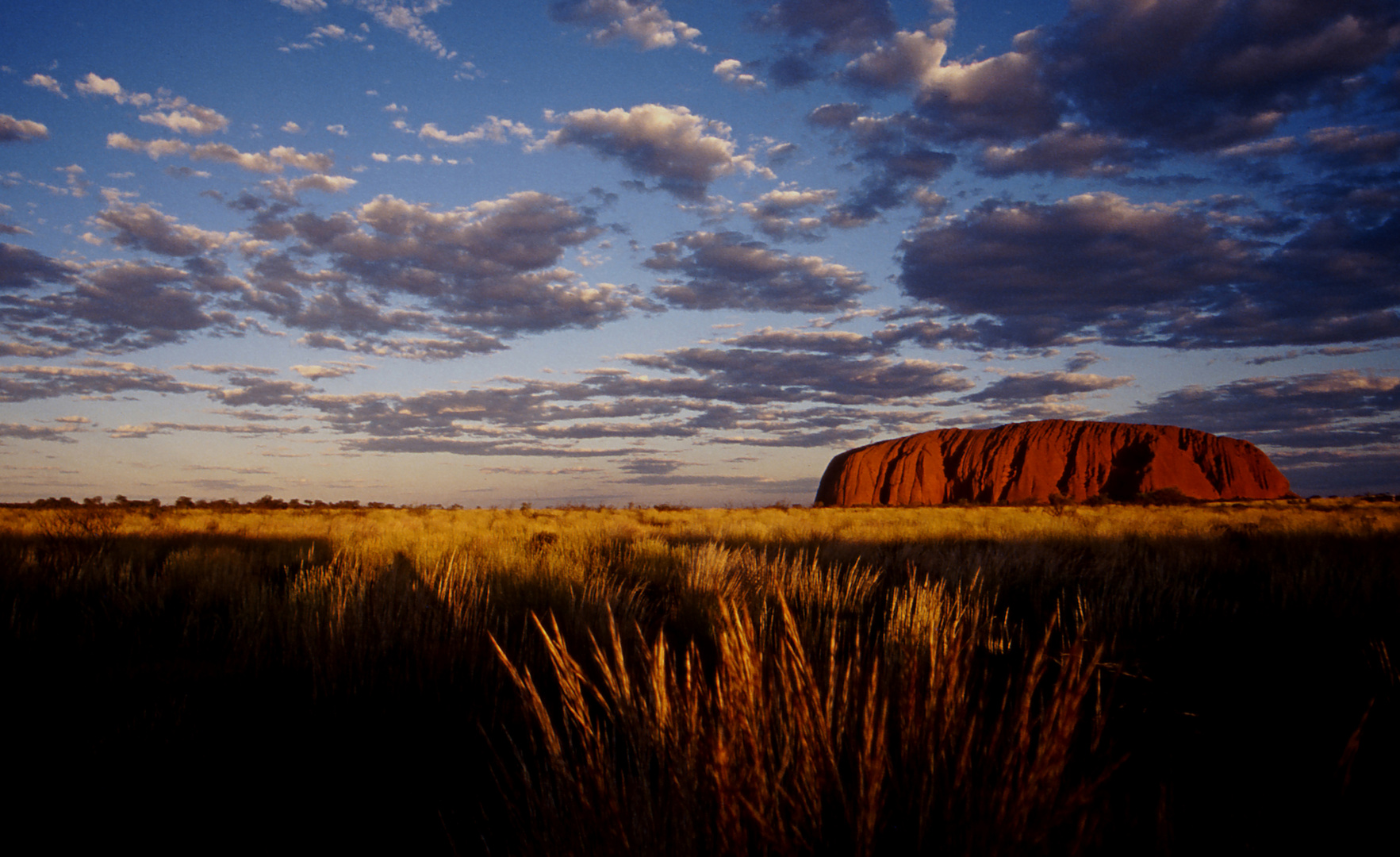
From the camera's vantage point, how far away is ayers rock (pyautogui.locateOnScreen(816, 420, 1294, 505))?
74750mm

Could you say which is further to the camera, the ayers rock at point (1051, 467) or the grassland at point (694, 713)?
the ayers rock at point (1051, 467)

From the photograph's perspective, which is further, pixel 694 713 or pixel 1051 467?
pixel 1051 467

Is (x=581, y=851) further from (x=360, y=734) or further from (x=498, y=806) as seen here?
(x=360, y=734)

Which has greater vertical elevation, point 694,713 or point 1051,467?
point 1051,467

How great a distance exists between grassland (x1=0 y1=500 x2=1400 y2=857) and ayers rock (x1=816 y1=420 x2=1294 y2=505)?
6857 cm

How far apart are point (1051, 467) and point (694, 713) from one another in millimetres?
90176

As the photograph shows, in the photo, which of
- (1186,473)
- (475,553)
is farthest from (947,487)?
(475,553)

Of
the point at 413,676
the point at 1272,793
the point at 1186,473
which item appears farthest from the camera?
the point at 1186,473

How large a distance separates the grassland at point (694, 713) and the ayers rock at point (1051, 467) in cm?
6857

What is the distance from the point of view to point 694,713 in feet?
5.43

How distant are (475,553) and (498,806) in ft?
23.3

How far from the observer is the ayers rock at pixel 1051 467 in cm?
7475

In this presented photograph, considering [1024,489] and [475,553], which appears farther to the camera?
[1024,489]

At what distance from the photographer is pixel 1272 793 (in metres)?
2.39
